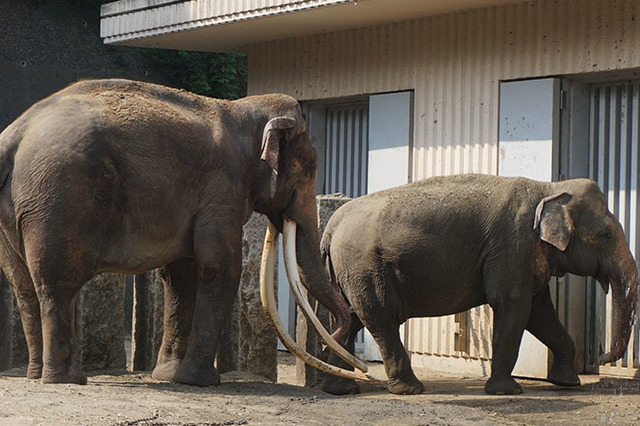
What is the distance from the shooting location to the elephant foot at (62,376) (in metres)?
6.74

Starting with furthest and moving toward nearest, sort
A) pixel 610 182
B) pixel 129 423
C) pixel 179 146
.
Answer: pixel 610 182, pixel 179 146, pixel 129 423

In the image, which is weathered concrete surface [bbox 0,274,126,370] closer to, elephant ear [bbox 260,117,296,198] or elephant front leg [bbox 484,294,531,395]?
elephant ear [bbox 260,117,296,198]

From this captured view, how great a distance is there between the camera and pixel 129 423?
5555 mm

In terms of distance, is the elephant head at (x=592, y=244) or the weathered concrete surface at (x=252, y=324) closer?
the elephant head at (x=592, y=244)

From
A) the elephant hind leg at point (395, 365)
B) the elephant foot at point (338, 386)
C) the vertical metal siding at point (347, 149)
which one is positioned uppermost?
the vertical metal siding at point (347, 149)

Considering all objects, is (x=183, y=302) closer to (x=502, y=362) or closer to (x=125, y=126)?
(x=125, y=126)

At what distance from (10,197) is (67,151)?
1.57 ft

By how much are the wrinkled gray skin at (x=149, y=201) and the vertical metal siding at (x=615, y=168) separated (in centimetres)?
338

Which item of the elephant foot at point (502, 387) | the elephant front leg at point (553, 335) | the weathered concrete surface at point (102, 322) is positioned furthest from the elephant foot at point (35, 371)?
the elephant front leg at point (553, 335)

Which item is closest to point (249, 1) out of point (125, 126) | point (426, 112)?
point (426, 112)

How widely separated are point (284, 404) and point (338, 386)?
1819mm

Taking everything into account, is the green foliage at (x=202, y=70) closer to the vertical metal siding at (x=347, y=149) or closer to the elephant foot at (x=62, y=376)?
the vertical metal siding at (x=347, y=149)

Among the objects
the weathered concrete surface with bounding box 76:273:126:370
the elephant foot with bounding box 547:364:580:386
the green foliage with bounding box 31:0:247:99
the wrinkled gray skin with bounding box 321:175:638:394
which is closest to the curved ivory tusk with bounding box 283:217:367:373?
the wrinkled gray skin with bounding box 321:175:638:394

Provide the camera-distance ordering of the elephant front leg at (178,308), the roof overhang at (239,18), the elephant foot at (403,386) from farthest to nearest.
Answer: the roof overhang at (239,18) < the elephant foot at (403,386) < the elephant front leg at (178,308)
